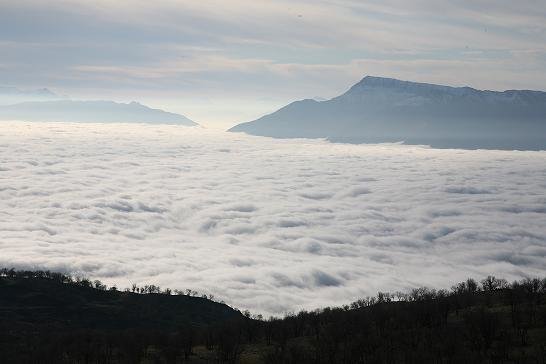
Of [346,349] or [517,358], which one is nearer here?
[517,358]

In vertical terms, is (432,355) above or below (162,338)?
above

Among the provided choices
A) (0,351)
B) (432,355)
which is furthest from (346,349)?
(0,351)

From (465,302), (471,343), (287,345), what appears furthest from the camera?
(465,302)

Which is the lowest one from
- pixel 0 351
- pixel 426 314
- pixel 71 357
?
pixel 0 351

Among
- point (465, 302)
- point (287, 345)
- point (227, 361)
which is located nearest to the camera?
point (227, 361)

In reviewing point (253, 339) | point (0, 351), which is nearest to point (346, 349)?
point (253, 339)

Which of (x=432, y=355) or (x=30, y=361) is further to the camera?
(x=30, y=361)

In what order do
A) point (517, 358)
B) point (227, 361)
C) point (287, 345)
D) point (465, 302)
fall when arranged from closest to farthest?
1. point (517, 358)
2. point (227, 361)
3. point (287, 345)
4. point (465, 302)

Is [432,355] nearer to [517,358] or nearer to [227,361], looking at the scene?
[517,358]

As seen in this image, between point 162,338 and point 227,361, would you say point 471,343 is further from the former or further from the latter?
point 162,338
